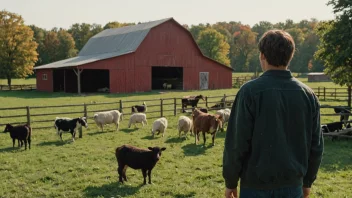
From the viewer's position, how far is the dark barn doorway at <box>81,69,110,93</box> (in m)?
41.9

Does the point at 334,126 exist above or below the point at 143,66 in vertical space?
below

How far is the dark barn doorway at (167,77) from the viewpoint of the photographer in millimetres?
42947

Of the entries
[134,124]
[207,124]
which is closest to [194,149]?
[207,124]

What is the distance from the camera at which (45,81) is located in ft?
131

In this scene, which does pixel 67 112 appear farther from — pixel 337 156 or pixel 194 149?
pixel 337 156

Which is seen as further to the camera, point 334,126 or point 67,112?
point 67,112

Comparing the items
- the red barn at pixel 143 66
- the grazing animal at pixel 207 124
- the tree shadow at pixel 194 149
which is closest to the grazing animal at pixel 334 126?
the grazing animal at pixel 207 124

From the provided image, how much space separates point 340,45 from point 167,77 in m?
29.6

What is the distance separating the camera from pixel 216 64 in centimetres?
4297

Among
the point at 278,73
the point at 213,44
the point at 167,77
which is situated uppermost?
the point at 213,44

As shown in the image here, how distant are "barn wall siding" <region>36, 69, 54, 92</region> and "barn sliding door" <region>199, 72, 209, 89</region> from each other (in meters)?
17.1

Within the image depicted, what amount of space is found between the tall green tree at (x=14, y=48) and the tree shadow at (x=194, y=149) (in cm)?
4200

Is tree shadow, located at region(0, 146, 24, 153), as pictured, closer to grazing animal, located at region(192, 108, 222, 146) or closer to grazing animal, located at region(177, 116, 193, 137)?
grazing animal, located at region(177, 116, 193, 137)

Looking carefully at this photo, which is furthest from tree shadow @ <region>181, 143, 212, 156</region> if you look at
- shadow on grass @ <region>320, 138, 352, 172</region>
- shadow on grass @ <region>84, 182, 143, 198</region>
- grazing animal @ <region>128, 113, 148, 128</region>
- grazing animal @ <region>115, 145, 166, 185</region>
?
grazing animal @ <region>128, 113, 148, 128</region>
